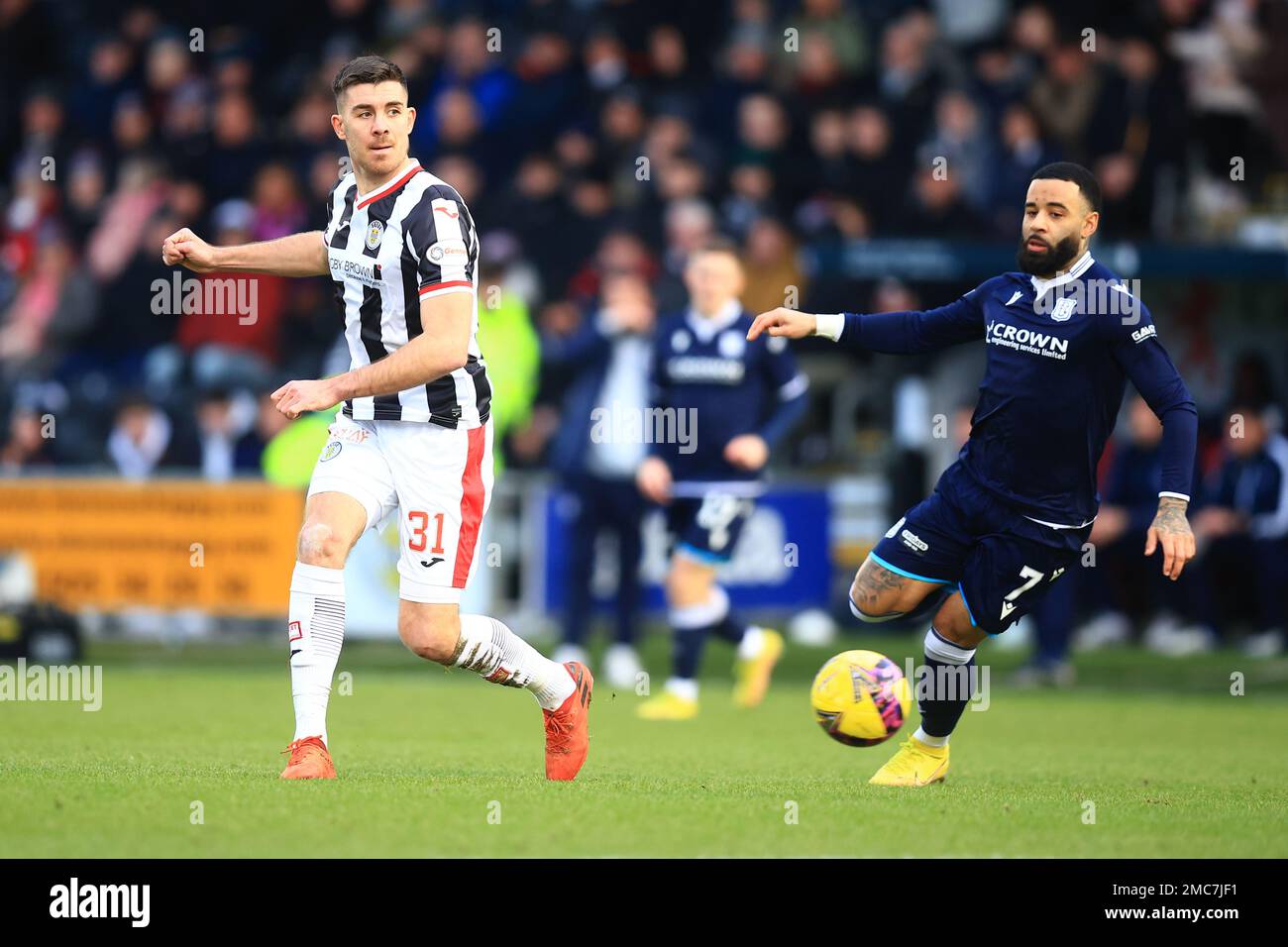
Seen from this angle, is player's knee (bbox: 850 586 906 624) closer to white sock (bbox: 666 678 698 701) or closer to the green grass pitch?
the green grass pitch

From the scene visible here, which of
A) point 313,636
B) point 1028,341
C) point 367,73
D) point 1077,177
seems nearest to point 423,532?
point 313,636

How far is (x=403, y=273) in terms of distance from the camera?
744cm

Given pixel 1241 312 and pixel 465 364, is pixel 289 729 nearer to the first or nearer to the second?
pixel 465 364

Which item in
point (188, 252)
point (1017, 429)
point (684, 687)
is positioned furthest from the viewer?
point (684, 687)

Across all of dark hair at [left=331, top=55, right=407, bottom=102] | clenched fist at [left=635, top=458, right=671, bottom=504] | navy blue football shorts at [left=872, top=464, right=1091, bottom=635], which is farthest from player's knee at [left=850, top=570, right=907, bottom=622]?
clenched fist at [left=635, top=458, right=671, bottom=504]

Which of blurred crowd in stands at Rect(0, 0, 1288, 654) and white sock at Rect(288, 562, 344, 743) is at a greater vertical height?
blurred crowd in stands at Rect(0, 0, 1288, 654)

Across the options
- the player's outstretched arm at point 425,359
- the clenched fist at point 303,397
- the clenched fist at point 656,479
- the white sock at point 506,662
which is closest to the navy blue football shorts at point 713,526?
the clenched fist at point 656,479

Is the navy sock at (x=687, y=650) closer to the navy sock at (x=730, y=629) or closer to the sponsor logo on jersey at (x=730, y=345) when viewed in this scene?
the navy sock at (x=730, y=629)

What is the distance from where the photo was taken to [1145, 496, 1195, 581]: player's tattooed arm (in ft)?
23.6

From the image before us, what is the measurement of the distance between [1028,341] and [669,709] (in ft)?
15.0

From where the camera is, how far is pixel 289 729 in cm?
1017

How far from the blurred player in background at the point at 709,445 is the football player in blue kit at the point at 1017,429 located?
3.80 meters

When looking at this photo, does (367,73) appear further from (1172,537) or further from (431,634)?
(1172,537)
